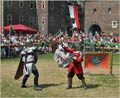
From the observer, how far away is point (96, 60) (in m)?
17.4

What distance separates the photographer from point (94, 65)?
17344mm

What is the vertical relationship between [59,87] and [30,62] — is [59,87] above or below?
below

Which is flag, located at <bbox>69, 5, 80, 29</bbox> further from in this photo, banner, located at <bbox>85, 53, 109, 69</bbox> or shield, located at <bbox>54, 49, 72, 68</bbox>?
banner, located at <bbox>85, 53, 109, 69</bbox>

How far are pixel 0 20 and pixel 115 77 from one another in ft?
163

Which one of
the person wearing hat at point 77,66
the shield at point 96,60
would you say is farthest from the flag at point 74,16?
the person wearing hat at point 77,66

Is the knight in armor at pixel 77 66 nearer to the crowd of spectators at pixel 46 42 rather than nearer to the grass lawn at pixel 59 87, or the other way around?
the grass lawn at pixel 59 87

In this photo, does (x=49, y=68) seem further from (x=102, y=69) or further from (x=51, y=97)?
(x=51, y=97)

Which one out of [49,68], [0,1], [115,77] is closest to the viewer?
[115,77]

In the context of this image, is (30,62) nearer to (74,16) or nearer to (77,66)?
(77,66)

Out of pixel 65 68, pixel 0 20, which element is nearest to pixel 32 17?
pixel 0 20

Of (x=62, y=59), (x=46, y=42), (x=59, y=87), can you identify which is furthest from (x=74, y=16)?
(x=59, y=87)

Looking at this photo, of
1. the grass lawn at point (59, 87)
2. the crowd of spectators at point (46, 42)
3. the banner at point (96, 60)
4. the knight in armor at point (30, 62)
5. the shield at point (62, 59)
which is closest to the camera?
the grass lawn at point (59, 87)

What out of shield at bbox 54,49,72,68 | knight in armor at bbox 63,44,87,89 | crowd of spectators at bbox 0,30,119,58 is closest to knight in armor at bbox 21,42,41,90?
knight in armor at bbox 63,44,87,89

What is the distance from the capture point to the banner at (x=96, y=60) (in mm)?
17328
